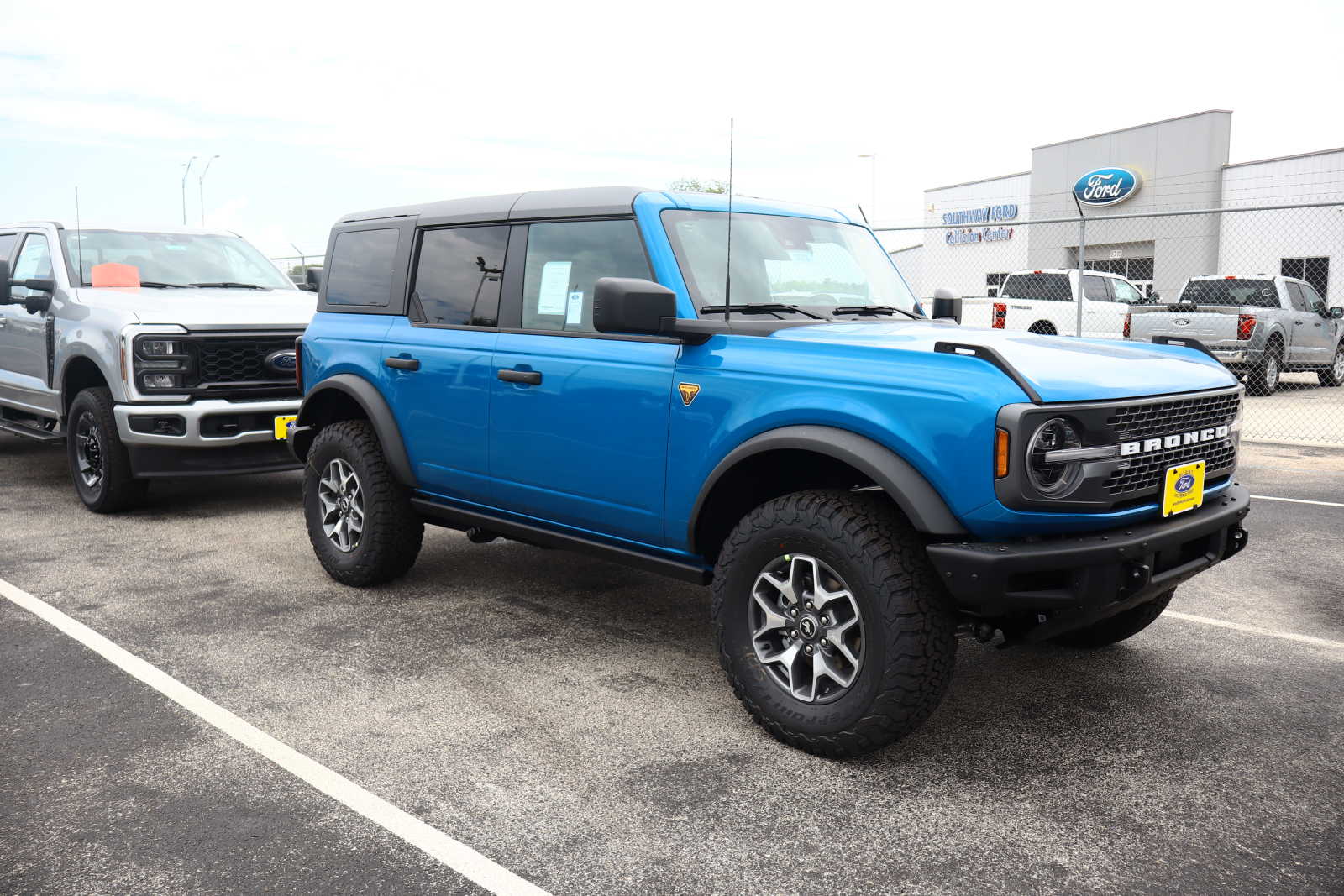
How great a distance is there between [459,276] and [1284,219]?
2684 cm

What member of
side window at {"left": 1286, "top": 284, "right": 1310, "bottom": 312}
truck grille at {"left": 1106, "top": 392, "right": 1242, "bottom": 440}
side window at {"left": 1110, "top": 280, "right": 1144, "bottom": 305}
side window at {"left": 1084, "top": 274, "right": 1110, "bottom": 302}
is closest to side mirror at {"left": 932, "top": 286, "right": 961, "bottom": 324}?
truck grille at {"left": 1106, "top": 392, "right": 1242, "bottom": 440}

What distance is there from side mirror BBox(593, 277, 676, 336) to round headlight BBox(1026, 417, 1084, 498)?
134cm

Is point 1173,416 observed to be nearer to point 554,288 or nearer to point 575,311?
point 575,311

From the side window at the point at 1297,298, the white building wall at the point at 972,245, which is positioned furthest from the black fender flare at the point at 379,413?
the white building wall at the point at 972,245

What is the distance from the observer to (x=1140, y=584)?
3418mm

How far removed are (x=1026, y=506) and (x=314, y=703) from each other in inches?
103

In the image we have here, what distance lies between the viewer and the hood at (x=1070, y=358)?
340cm

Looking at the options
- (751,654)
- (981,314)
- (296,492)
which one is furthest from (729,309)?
(981,314)

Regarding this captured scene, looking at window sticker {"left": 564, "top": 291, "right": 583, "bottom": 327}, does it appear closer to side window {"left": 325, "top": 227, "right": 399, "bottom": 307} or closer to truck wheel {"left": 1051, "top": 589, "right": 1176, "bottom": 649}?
side window {"left": 325, "top": 227, "right": 399, "bottom": 307}

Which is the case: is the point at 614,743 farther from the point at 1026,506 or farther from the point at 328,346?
the point at 328,346

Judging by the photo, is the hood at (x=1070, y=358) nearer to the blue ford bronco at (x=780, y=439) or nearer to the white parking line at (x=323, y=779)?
the blue ford bronco at (x=780, y=439)

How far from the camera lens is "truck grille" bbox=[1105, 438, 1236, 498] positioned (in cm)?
349

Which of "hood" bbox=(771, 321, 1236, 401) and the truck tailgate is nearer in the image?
"hood" bbox=(771, 321, 1236, 401)

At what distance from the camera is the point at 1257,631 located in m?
5.16
